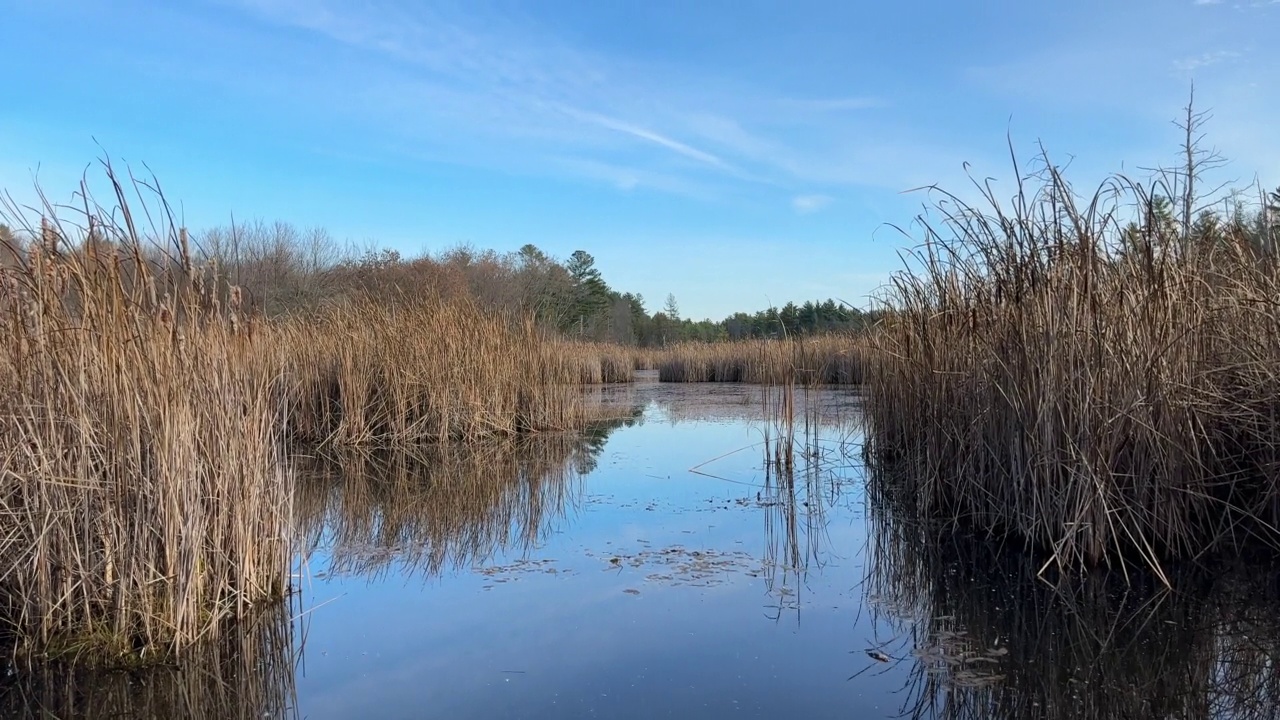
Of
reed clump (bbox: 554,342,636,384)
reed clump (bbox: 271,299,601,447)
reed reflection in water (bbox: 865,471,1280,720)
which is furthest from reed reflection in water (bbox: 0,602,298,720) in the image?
reed clump (bbox: 554,342,636,384)

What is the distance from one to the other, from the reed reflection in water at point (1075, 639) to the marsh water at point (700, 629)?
10mm

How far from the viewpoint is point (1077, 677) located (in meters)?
2.50

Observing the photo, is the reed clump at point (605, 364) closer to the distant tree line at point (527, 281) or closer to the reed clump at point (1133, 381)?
the distant tree line at point (527, 281)

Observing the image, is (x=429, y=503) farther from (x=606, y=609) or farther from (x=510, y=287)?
(x=510, y=287)

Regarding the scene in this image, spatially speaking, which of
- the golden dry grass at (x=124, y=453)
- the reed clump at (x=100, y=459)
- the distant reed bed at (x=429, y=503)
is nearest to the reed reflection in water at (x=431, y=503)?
the distant reed bed at (x=429, y=503)

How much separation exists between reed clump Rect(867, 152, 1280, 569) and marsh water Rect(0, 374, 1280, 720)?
29 centimetres

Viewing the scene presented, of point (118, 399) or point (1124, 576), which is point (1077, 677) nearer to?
point (1124, 576)

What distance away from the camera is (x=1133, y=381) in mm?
3412

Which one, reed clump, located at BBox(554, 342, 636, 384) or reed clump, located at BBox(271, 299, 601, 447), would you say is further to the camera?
reed clump, located at BBox(554, 342, 636, 384)

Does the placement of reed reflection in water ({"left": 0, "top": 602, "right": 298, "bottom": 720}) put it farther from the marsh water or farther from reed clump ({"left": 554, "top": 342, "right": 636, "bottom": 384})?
reed clump ({"left": 554, "top": 342, "right": 636, "bottom": 384})

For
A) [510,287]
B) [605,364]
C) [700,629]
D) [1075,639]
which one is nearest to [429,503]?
[700,629]

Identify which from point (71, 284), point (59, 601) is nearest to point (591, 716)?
point (59, 601)

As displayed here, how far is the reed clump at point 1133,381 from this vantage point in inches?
135

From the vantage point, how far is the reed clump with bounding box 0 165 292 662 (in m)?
2.65
